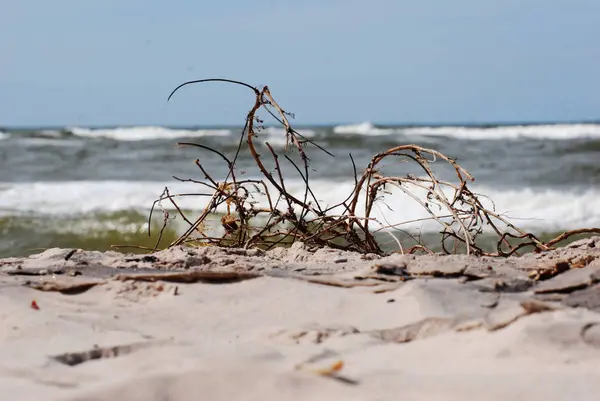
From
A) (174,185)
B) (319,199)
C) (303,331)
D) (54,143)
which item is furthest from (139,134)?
(303,331)

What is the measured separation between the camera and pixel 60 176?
35.3 feet

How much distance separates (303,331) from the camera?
162 cm

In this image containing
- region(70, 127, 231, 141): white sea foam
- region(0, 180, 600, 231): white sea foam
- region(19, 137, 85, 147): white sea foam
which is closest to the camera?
region(0, 180, 600, 231): white sea foam

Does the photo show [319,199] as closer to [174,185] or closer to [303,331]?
[174,185]

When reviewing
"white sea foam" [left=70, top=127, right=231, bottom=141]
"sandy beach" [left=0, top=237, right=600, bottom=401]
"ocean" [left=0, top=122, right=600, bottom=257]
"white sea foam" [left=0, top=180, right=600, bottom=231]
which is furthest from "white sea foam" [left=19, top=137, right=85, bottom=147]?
"sandy beach" [left=0, top=237, right=600, bottom=401]

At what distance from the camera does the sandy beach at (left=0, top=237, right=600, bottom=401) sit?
50.9 inches

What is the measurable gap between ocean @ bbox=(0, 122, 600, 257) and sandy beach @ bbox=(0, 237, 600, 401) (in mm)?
710

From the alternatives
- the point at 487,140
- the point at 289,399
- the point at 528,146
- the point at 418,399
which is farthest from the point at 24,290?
the point at 487,140

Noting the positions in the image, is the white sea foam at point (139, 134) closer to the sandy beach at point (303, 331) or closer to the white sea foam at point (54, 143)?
the white sea foam at point (54, 143)

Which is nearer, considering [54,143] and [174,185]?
[174,185]

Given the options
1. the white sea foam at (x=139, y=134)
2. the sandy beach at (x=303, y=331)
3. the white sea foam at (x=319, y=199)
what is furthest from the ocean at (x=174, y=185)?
the white sea foam at (x=139, y=134)

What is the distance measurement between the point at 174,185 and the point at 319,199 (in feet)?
8.30

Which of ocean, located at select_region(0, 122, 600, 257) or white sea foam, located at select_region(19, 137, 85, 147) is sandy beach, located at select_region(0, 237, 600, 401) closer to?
ocean, located at select_region(0, 122, 600, 257)

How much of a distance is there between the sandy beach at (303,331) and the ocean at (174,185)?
28.0 inches
